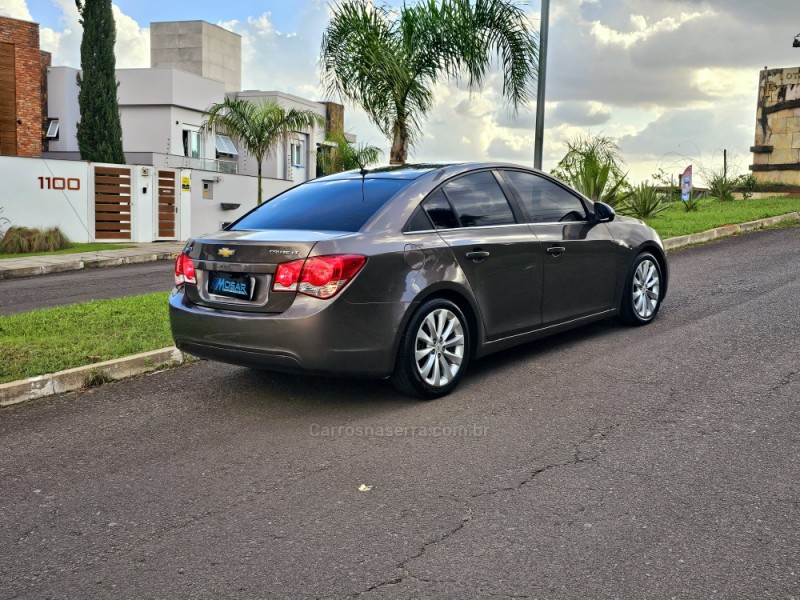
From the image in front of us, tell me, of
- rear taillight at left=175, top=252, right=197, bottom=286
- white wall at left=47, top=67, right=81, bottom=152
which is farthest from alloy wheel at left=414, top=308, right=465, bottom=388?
white wall at left=47, top=67, right=81, bottom=152

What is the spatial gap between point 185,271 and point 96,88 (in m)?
25.2

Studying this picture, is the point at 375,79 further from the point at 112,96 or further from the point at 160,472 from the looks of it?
the point at 112,96

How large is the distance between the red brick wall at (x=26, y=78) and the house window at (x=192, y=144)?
6121 millimetres

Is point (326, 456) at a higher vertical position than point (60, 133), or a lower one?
lower

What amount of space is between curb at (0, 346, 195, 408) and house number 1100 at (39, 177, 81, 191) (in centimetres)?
1893

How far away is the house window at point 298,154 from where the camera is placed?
4359 centimetres

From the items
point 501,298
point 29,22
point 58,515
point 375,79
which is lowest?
point 58,515

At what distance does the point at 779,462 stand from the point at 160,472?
129 inches

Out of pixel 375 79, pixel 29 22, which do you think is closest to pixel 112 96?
pixel 29 22

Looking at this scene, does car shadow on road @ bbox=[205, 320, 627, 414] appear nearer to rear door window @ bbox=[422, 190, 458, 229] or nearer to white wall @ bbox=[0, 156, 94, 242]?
rear door window @ bbox=[422, 190, 458, 229]

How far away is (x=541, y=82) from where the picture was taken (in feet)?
48.8

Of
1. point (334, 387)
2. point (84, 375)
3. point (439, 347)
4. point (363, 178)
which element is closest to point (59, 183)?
point (84, 375)

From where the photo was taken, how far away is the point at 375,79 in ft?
53.6

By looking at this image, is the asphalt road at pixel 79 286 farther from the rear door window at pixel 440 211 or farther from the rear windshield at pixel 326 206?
the rear door window at pixel 440 211
